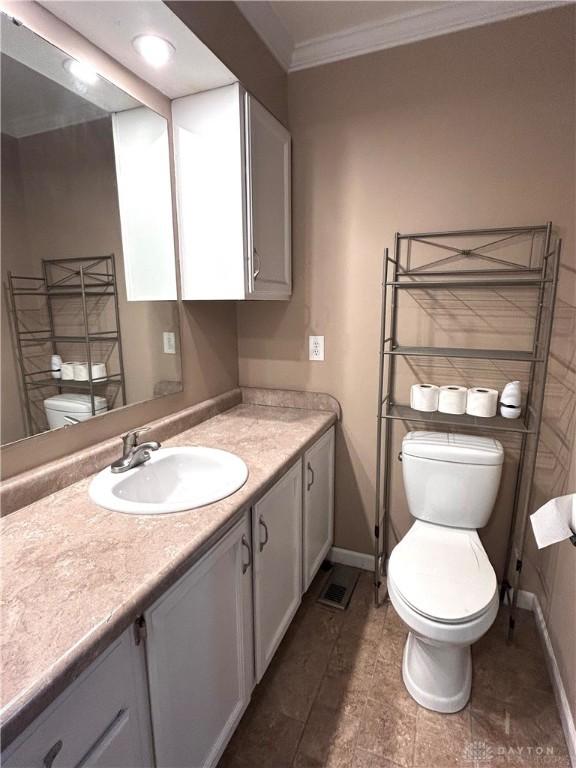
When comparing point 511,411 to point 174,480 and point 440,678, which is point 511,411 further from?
point 174,480

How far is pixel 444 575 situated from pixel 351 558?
800mm

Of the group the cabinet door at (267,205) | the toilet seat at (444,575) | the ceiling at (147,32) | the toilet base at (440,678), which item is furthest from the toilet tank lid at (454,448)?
the ceiling at (147,32)

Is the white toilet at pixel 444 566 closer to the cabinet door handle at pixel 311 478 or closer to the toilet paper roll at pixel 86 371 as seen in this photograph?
the cabinet door handle at pixel 311 478

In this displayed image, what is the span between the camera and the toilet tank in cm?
162

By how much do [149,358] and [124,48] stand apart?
100cm

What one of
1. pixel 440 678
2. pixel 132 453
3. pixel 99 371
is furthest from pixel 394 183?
pixel 440 678

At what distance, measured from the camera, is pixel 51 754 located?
2.08ft

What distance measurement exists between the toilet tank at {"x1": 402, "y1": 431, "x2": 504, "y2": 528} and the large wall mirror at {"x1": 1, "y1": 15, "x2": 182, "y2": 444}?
44.4 inches

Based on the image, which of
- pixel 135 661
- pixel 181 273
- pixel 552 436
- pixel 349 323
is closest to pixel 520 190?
pixel 349 323

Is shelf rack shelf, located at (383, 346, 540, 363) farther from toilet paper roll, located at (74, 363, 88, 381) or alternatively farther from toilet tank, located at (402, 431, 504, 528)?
toilet paper roll, located at (74, 363, 88, 381)

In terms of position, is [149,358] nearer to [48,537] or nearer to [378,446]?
[48,537]

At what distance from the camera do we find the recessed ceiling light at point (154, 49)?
47.1 inches

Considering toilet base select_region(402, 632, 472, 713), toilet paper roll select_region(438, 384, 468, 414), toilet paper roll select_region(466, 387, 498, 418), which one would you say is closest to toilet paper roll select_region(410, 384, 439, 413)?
toilet paper roll select_region(438, 384, 468, 414)

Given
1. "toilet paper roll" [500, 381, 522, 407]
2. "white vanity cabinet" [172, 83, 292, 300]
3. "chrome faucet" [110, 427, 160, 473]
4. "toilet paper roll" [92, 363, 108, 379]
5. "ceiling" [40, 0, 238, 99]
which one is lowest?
"chrome faucet" [110, 427, 160, 473]
